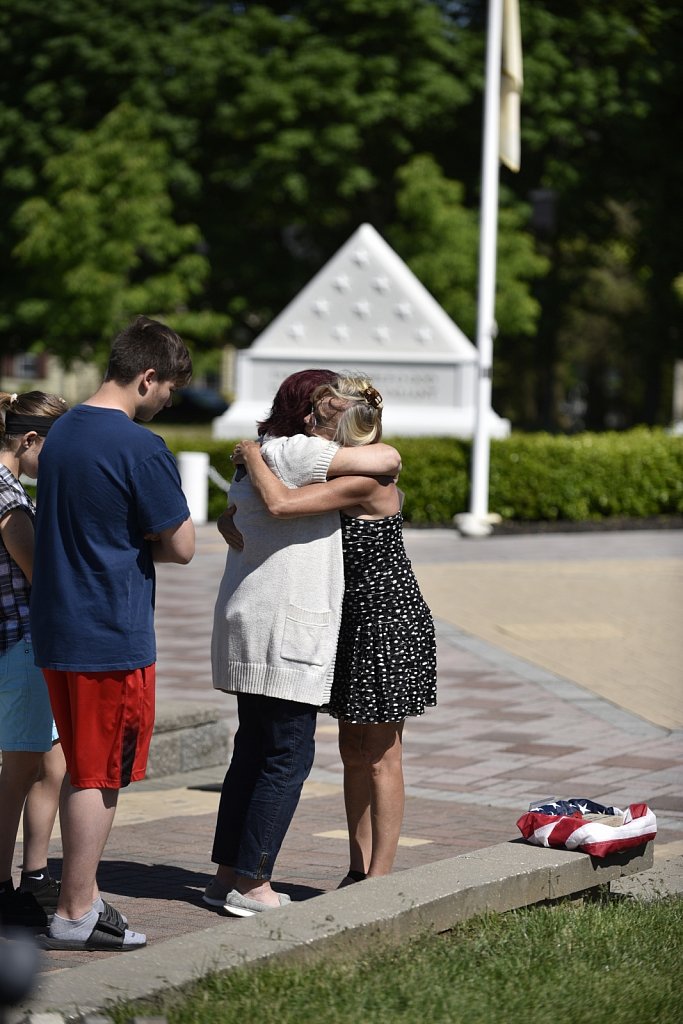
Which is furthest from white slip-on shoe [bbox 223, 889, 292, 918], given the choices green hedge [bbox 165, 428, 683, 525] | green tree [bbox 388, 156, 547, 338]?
green tree [bbox 388, 156, 547, 338]

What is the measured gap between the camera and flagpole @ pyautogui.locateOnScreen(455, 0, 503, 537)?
1847 cm

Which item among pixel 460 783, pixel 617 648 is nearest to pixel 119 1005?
pixel 460 783

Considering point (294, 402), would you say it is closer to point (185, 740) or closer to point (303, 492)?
point (303, 492)

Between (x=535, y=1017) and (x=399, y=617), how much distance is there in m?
1.38

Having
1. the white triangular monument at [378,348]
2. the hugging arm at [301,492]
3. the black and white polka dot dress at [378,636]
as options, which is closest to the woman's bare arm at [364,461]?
the hugging arm at [301,492]

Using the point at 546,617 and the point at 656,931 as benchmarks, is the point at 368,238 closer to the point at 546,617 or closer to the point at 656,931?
the point at 546,617

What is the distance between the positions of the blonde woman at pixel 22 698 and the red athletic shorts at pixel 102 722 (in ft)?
1.04

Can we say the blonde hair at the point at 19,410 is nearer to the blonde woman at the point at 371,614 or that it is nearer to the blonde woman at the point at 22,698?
the blonde woman at the point at 22,698

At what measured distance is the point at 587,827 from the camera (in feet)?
14.5

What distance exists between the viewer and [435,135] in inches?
1380

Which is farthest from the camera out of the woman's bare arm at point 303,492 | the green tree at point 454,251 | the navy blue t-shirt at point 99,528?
the green tree at point 454,251

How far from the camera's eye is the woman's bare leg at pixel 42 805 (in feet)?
14.9

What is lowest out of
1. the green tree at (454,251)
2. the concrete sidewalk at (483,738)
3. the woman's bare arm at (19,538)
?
the concrete sidewalk at (483,738)

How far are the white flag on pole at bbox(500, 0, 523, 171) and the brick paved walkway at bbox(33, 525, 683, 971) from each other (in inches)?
288
